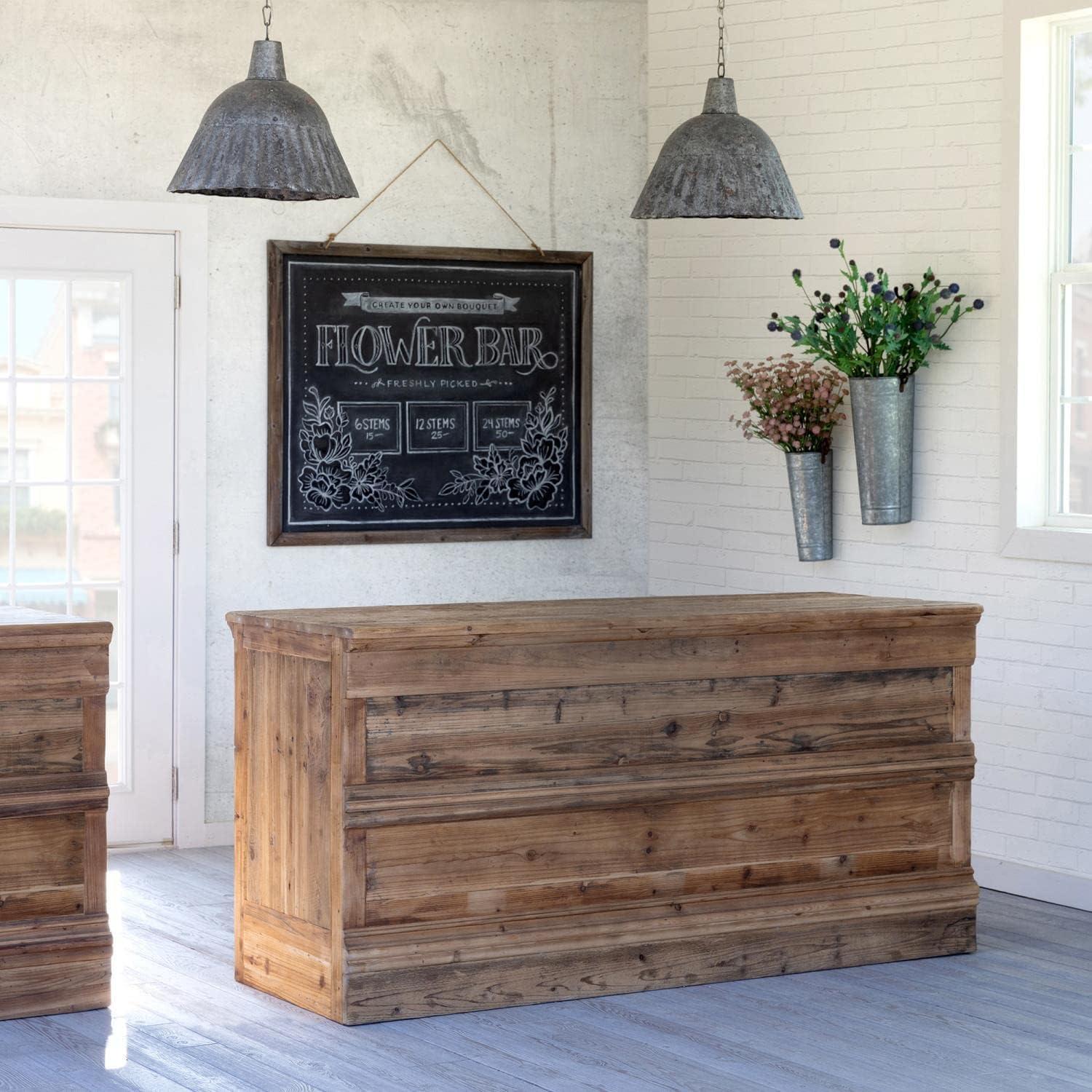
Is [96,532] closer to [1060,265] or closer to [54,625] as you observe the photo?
[54,625]

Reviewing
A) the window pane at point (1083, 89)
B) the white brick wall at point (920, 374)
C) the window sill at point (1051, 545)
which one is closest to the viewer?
the window sill at point (1051, 545)

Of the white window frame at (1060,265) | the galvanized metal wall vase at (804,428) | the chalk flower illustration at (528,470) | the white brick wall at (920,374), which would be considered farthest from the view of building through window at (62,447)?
the white window frame at (1060,265)

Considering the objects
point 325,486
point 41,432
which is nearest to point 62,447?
point 41,432

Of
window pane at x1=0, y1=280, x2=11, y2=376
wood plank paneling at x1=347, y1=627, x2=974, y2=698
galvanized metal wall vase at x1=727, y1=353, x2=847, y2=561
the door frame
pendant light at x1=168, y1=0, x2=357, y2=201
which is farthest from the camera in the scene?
the door frame

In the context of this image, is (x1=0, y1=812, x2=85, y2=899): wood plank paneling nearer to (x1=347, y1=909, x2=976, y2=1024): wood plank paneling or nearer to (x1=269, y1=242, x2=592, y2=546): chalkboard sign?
(x1=347, y1=909, x2=976, y2=1024): wood plank paneling

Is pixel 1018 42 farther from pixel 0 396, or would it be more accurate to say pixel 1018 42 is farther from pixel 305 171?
pixel 0 396

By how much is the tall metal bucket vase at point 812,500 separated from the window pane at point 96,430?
8.28 ft

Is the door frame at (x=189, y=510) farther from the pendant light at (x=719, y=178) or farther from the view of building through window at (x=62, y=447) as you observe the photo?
the pendant light at (x=719, y=178)

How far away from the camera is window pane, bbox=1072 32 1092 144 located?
594cm

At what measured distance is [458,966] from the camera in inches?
183

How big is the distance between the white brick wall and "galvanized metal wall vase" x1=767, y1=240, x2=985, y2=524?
3.6 inches

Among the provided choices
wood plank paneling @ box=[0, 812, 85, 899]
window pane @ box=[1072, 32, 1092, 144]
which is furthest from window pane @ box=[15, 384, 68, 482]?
window pane @ box=[1072, 32, 1092, 144]

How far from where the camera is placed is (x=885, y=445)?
6.30 meters

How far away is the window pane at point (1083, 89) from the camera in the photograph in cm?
594
